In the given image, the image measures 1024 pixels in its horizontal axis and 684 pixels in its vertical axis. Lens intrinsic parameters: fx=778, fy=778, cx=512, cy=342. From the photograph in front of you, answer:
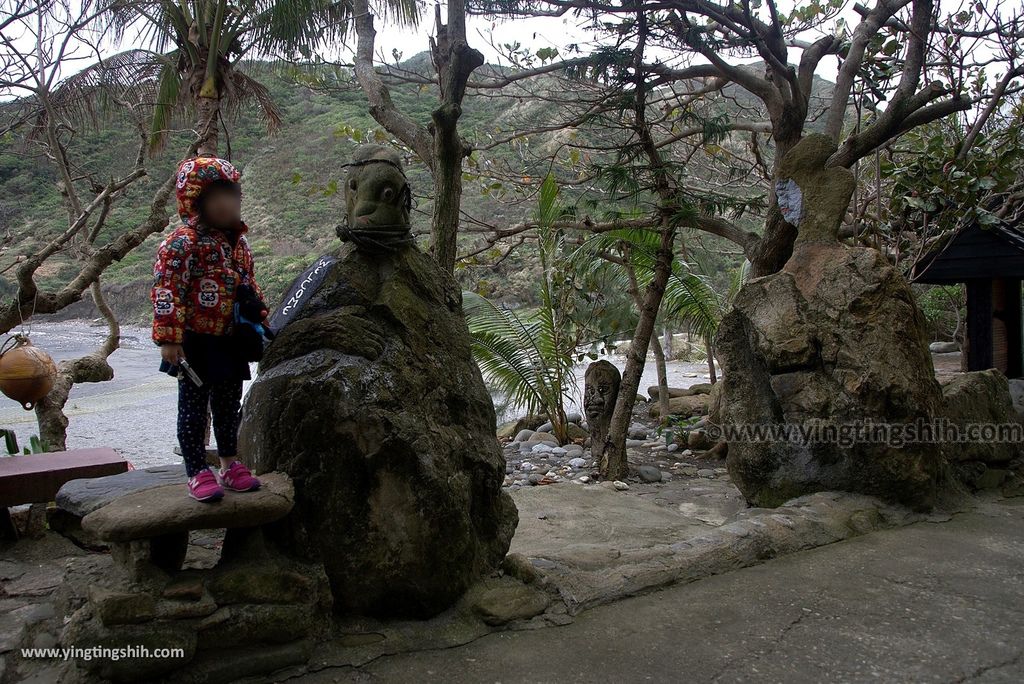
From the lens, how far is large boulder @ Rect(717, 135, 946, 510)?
4.73 metres

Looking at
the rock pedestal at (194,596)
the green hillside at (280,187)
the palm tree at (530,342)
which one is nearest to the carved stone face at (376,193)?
the rock pedestal at (194,596)

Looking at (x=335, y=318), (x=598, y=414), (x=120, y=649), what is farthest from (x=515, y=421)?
(x=120, y=649)

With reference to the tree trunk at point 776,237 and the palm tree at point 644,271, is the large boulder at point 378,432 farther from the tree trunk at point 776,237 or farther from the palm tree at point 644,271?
the palm tree at point 644,271

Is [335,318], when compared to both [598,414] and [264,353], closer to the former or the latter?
[264,353]

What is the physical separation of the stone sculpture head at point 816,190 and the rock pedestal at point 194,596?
4.06 metres

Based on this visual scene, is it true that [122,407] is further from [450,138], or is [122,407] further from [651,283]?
[450,138]

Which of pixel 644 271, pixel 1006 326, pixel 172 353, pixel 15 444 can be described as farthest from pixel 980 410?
pixel 15 444

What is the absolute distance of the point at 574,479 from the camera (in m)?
7.61

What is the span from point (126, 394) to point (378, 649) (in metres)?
10.6

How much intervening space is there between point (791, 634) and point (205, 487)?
222cm

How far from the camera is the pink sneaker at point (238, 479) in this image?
8.34 ft

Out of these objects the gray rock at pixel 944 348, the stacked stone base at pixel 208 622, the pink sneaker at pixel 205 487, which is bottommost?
the stacked stone base at pixel 208 622

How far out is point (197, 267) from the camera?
2.57 m

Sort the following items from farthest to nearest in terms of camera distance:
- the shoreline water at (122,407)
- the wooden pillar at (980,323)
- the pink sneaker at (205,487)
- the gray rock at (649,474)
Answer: the shoreline water at (122,407) → the gray rock at (649,474) → the wooden pillar at (980,323) → the pink sneaker at (205,487)
